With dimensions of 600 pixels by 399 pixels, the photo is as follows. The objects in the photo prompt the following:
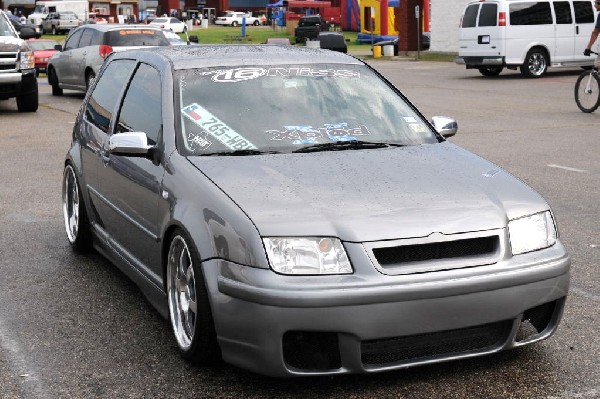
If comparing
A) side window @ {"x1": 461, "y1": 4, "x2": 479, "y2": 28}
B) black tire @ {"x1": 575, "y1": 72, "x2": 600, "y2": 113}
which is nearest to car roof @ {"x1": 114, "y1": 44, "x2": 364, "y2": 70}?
black tire @ {"x1": 575, "y1": 72, "x2": 600, "y2": 113}

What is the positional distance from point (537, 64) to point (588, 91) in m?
11.0

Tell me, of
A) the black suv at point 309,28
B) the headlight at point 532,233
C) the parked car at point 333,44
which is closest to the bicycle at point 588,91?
the parked car at point 333,44

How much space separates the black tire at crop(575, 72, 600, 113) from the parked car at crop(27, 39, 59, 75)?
819 inches

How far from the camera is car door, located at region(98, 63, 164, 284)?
5203 millimetres

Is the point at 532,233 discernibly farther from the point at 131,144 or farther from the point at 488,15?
the point at 488,15

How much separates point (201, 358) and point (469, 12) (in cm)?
2481

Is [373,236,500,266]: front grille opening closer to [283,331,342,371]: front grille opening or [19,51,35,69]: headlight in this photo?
[283,331,342,371]: front grille opening

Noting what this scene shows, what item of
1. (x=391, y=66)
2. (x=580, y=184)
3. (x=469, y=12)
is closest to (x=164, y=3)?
(x=391, y=66)

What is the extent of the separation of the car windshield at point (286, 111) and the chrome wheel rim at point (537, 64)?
22.8 metres

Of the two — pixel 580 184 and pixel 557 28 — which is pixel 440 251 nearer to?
pixel 580 184

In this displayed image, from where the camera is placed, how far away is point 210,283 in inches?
169

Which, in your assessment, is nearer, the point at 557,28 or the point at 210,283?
the point at 210,283

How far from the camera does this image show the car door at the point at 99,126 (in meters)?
6.30

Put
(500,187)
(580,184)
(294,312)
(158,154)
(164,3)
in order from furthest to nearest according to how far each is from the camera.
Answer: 1. (164,3)
2. (580,184)
3. (158,154)
4. (500,187)
5. (294,312)
